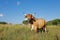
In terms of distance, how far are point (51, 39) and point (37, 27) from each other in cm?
612

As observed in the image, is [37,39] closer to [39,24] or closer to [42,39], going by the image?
[42,39]

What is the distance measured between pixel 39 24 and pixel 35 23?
34cm

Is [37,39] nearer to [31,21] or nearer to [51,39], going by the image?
[51,39]

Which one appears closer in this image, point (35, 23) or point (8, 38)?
point (8, 38)


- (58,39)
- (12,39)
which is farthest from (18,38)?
(58,39)

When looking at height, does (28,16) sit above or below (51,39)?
above

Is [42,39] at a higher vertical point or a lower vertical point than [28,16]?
lower

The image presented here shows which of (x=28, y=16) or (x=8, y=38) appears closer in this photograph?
(x=8, y=38)

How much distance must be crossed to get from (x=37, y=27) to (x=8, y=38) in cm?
622

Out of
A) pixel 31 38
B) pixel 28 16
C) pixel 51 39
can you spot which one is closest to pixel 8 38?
pixel 31 38

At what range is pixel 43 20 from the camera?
13570 mm

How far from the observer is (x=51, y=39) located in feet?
22.7

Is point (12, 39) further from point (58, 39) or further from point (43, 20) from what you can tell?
point (43, 20)

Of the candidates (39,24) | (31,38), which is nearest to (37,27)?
(39,24)
